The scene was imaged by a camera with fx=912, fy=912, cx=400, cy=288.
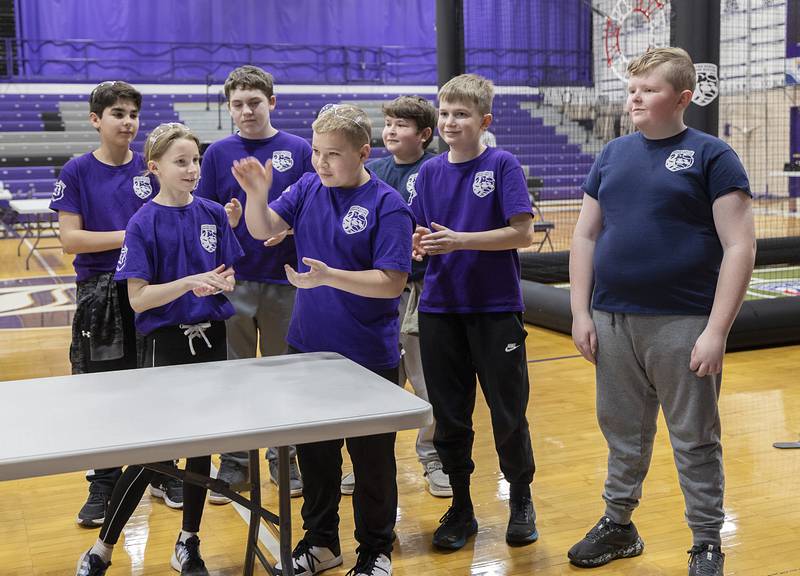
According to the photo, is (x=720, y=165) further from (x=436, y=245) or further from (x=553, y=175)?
(x=553, y=175)

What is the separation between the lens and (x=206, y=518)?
9.91ft

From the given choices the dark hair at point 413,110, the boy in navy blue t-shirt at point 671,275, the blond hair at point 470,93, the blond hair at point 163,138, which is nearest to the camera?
the boy in navy blue t-shirt at point 671,275

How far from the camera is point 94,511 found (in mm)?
2969

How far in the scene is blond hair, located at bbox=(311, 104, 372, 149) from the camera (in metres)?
2.29

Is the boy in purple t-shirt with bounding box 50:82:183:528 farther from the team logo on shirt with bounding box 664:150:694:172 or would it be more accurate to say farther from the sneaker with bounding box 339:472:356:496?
the team logo on shirt with bounding box 664:150:694:172

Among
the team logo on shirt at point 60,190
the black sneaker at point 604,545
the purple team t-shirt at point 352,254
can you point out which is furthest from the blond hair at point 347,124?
the black sneaker at point 604,545

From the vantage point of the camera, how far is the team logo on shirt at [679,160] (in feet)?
7.53

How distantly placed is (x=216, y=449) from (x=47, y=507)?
1.72 meters

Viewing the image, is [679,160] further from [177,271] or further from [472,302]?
[177,271]

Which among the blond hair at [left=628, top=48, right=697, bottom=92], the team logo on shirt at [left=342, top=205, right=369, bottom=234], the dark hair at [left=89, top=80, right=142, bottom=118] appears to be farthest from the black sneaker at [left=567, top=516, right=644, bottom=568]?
the dark hair at [left=89, top=80, right=142, bottom=118]

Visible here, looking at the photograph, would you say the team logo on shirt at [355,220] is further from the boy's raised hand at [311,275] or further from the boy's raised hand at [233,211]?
the boy's raised hand at [233,211]

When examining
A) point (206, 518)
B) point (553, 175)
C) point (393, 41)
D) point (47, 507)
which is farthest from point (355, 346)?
point (393, 41)

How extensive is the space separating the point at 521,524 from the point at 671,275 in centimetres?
91

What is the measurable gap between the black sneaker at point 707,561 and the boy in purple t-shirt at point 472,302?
0.53 meters
